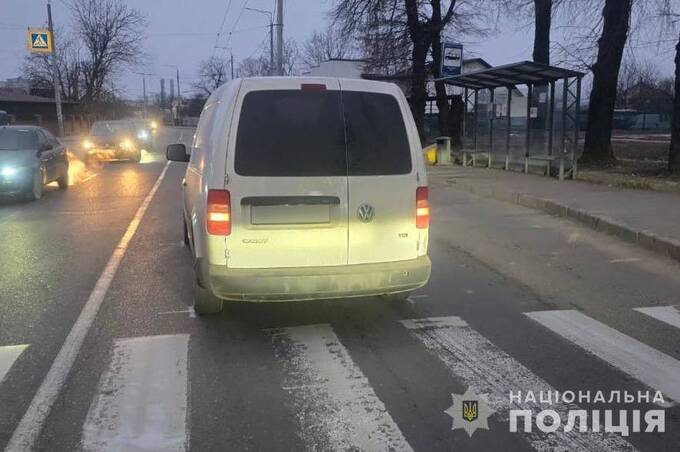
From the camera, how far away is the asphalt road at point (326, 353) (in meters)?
3.50

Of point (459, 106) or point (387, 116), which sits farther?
point (459, 106)

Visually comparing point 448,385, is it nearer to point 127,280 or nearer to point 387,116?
point 387,116

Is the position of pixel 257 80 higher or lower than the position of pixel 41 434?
higher

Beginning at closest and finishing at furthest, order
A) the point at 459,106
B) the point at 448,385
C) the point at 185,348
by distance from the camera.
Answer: the point at 448,385
the point at 185,348
the point at 459,106

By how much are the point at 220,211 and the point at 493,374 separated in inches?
88.9

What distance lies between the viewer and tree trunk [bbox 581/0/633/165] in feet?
55.1

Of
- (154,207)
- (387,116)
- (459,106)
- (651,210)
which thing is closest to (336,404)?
(387,116)

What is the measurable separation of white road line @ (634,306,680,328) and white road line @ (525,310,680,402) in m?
0.61

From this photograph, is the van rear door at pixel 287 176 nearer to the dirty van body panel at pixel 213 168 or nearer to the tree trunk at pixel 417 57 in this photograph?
the dirty van body panel at pixel 213 168

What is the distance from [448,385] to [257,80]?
8.83 feet

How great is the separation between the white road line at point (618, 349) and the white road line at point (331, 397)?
72.1 inches

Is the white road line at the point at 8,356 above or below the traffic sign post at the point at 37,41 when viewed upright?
below

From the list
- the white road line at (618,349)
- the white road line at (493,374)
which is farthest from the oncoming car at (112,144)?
the white road line at (618,349)

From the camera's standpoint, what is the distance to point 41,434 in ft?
11.4
